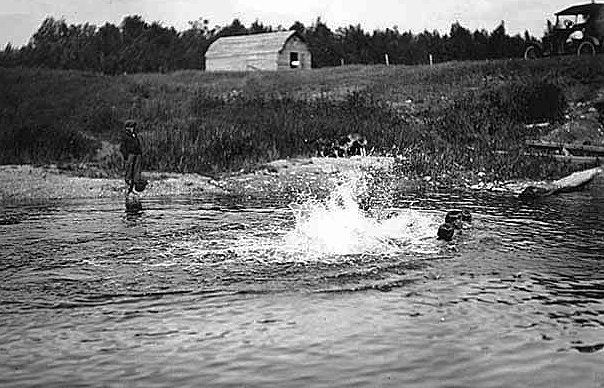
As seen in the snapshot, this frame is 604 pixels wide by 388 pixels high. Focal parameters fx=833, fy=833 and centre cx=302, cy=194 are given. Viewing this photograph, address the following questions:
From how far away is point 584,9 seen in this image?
146ft

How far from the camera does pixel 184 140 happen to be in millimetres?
25578

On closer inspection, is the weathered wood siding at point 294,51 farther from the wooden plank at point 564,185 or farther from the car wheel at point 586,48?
the wooden plank at point 564,185

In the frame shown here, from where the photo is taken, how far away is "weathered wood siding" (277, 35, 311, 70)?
65.3m

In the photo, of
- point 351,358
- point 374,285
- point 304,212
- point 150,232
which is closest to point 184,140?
point 304,212

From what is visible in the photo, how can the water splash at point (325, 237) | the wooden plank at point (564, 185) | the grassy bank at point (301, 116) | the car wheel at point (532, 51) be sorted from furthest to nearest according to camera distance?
the car wheel at point (532, 51) < the grassy bank at point (301, 116) < the wooden plank at point (564, 185) < the water splash at point (325, 237)

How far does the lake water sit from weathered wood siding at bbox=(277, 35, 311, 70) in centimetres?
5129

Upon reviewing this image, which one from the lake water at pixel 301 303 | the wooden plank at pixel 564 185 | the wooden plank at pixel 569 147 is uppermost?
the wooden plank at pixel 569 147

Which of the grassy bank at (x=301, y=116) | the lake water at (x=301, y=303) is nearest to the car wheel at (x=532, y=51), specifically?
the grassy bank at (x=301, y=116)

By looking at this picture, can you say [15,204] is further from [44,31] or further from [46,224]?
[44,31]

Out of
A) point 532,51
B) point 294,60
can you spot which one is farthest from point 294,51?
point 532,51

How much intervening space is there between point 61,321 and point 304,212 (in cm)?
888

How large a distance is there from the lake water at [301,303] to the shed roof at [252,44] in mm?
51609

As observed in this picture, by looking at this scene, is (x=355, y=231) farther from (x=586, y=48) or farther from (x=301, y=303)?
(x=586, y=48)

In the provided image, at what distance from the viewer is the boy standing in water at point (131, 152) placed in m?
18.6
